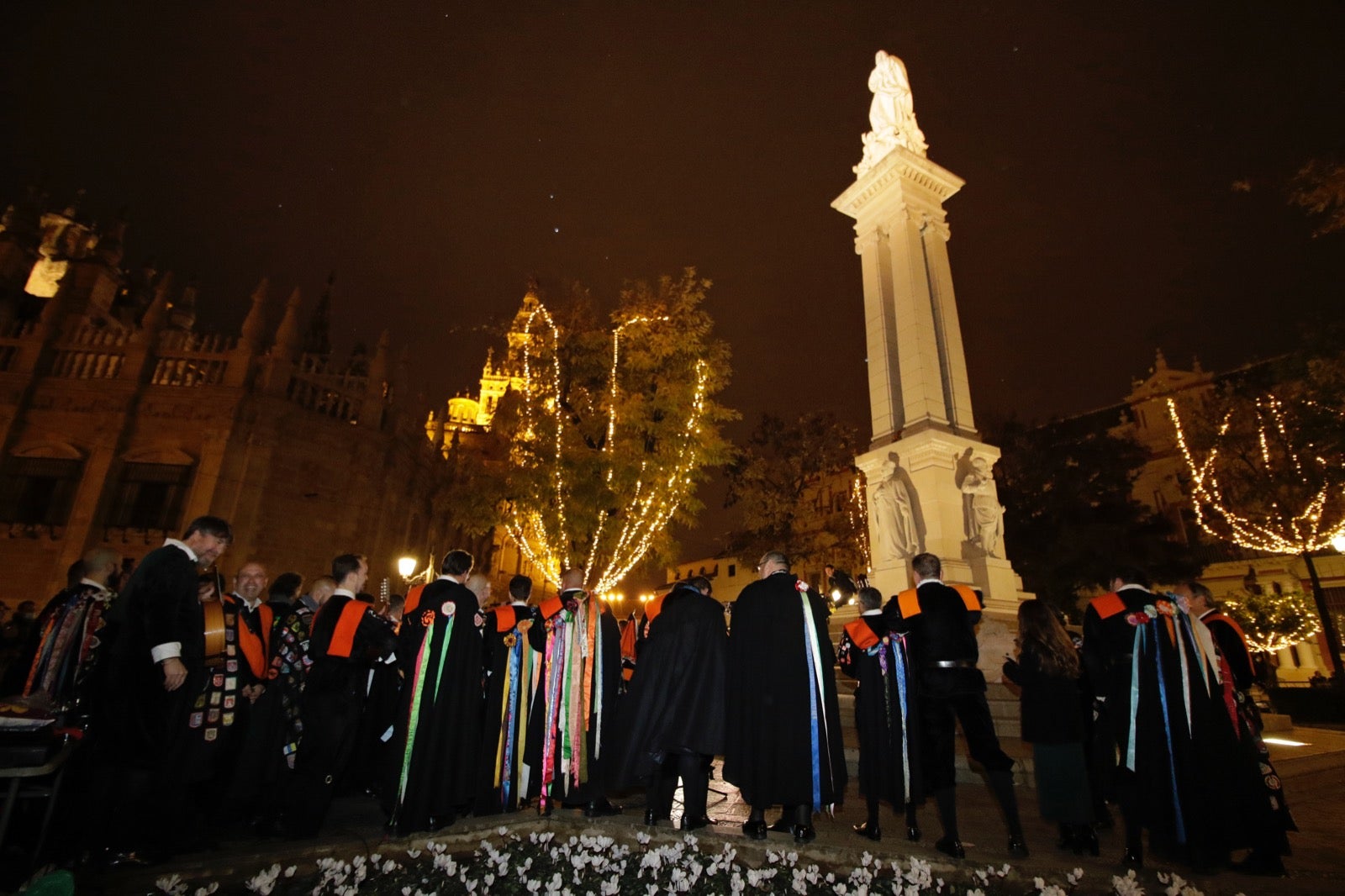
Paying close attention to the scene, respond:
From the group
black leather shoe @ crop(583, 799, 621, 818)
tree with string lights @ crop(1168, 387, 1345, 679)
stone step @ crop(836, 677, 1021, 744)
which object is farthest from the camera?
tree with string lights @ crop(1168, 387, 1345, 679)

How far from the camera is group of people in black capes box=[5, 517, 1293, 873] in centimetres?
445

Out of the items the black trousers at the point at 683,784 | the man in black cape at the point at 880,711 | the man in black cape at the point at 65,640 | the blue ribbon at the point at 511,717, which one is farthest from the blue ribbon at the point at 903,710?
the man in black cape at the point at 65,640

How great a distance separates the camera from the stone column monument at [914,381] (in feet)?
42.5

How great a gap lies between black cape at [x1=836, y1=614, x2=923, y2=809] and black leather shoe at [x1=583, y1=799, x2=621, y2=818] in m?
2.18

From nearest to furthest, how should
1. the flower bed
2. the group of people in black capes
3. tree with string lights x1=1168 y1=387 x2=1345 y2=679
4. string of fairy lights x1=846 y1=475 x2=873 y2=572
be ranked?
1. the flower bed
2. the group of people in black capes
3. tree with string lights x1=1168 y1=387 x2=1345 y2=679
4. string of fairy lights x1=846 y1=475 x2=873 y2=572

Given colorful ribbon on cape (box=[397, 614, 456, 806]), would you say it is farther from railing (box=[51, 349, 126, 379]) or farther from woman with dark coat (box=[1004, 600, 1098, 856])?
railing (box=[51, 349, 126, 379])

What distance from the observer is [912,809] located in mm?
5086

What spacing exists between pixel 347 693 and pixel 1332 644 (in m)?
25.3

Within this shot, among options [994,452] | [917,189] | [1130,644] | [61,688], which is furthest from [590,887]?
[917,189]

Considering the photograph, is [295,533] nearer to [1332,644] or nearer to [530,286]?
[530,286]

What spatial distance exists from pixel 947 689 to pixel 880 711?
646 mm

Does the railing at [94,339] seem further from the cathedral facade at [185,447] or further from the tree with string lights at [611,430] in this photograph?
the tree with string lights at [611,430]

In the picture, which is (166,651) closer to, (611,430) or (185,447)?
(611,430)

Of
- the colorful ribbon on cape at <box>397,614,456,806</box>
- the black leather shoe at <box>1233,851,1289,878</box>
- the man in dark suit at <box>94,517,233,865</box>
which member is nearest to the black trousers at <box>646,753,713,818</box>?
the colorful ribbon on cape at <box>397,614,456,806</box>
